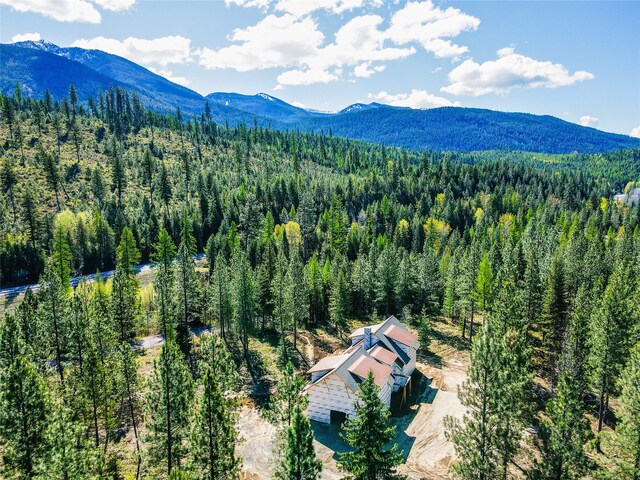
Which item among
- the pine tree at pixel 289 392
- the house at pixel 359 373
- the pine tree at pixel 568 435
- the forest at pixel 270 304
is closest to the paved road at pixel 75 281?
the forest at pixel 270 304

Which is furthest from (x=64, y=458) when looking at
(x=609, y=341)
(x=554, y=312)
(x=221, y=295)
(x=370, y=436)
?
(x=554, y=312)

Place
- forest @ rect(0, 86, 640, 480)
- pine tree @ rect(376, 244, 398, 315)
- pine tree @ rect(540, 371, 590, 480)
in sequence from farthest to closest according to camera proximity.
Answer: pine tree @ rect(376, 244, 398, 315), forest @ rect(0, 86, 640, 480), pine tree @ rect(540, 371, 590, 480)

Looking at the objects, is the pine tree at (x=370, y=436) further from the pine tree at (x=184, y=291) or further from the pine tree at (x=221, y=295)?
the pine tree at (x=221, y=295)

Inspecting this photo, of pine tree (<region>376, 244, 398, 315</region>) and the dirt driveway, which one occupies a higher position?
pine tree (<region>376, 244, 398, 315</region>)

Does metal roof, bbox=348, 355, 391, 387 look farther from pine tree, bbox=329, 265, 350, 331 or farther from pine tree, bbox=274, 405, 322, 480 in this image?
pine tree, bbox=329, 265, 350, 331

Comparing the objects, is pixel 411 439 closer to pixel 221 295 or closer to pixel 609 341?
pixel 609 341

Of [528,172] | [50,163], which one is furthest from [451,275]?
[528,172]

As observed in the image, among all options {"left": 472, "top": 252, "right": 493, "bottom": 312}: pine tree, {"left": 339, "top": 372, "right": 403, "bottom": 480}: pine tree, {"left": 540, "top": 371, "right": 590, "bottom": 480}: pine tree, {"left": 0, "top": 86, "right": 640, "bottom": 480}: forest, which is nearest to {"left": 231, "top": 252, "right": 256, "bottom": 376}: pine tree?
{"left": 0, "top": 86, "right": 640, "bottom": 480}: forest
